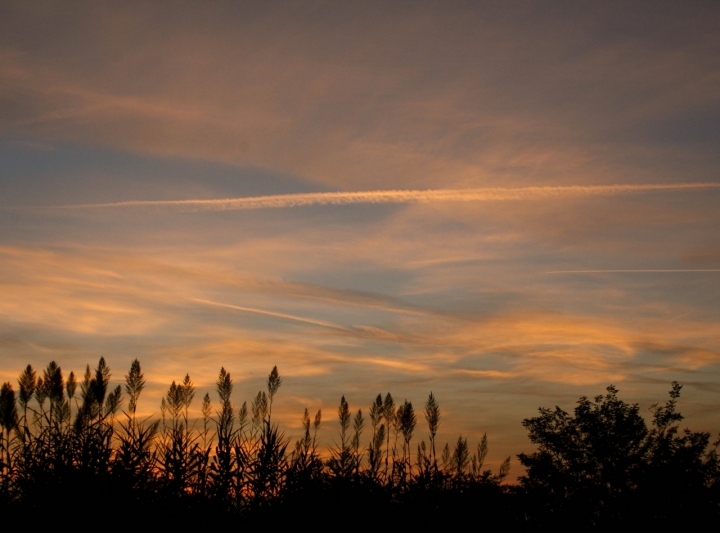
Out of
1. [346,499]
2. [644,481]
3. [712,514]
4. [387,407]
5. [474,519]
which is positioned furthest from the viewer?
[387,407]

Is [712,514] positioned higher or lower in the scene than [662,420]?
lower

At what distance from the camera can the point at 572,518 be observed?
41562mm

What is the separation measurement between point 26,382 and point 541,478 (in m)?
38.3

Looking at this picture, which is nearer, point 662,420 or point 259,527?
point 259,527

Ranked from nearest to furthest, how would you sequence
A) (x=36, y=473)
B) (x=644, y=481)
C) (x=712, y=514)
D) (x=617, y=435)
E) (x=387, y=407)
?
(x=36, y=473) → (x=712, y=514) → (x=644, y=481) → (x=617, y=435) → (x=387, y=407)

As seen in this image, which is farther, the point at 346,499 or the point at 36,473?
the point at 346,499

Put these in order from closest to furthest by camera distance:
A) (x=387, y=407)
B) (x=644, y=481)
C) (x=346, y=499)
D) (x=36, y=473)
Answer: (x=36, y=473), (x=346, y=499), (x=644, y=481), (x=387, y=407)

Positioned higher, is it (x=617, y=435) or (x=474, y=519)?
(x=617, y=435)

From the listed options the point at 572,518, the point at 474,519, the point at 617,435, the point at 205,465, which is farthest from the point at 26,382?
the point at 617,435

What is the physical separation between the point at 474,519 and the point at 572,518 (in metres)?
14.3

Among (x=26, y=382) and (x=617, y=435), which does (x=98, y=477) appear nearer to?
(x=26, y=382)

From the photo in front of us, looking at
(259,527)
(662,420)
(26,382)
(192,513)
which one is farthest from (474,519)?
(26,382)

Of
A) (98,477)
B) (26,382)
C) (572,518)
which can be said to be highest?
(26,382)

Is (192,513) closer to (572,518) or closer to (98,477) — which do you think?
(98,477)
